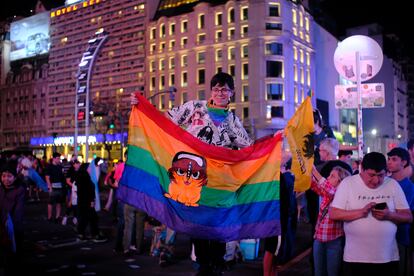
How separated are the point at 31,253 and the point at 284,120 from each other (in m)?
61.7

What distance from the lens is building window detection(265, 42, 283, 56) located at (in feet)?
230

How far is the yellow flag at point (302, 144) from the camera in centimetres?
511

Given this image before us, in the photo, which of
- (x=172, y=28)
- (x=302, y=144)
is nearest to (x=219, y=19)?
(x=172, y=28)

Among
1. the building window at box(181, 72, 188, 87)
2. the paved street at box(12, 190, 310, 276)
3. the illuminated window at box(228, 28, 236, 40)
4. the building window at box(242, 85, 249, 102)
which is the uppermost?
the illuminated window at box(228, 28, 236, 40)

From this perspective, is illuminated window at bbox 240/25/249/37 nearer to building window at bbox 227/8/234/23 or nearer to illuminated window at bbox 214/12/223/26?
building window at bbox 227/8/234/23

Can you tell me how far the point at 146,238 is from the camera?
12.0 m

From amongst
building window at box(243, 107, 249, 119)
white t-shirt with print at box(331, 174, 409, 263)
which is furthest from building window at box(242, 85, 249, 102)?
white t-shirt with print at box(331, 174, 409, 263)

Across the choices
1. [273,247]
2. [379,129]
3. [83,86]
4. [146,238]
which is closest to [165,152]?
[273,247]

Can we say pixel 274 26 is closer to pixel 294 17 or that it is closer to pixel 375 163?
pixel 294 17

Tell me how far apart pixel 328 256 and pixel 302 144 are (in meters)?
1.39

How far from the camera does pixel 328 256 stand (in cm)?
552

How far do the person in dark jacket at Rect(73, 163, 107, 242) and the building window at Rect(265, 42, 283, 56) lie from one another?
61179mm

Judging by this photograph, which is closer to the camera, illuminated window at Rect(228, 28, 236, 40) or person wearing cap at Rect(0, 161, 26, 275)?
person wearing cap at Rect(0, 161, 26, 275)

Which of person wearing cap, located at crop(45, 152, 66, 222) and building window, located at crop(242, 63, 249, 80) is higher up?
building window, located at crop(242, 63, 249, 80)
